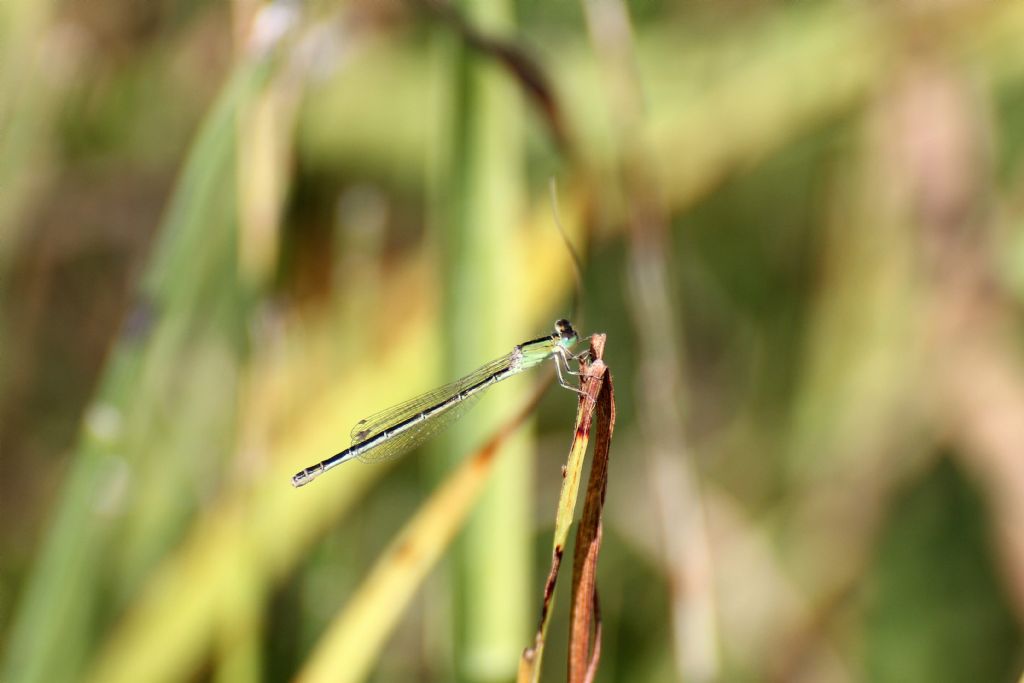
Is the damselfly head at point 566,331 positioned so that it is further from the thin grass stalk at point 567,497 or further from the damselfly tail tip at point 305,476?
the thin grass stalk at point 567,497

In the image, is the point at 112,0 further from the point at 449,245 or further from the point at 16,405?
the point at 449,245

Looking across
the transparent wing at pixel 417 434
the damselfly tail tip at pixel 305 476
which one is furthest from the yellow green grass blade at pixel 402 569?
the damselfly tail tip at pixel 305 476

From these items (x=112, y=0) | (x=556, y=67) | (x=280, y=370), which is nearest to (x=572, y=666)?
(x=280, y=370)

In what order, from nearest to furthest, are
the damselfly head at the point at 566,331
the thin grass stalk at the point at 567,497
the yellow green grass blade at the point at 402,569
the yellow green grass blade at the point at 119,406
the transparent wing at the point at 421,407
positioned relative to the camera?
the thin grass stalk at the point at 567,497 < the yellow green grass blade at the point at 402,569 < the yellow green grass blade at the point at 119,406 < the transparent wing at the point at 421,407 < the damselfly head at the point at 566,331

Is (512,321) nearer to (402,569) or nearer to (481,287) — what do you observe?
(481,287)

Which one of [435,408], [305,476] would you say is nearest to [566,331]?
[435,408]

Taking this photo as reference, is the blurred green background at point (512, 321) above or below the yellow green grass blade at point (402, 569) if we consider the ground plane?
above
